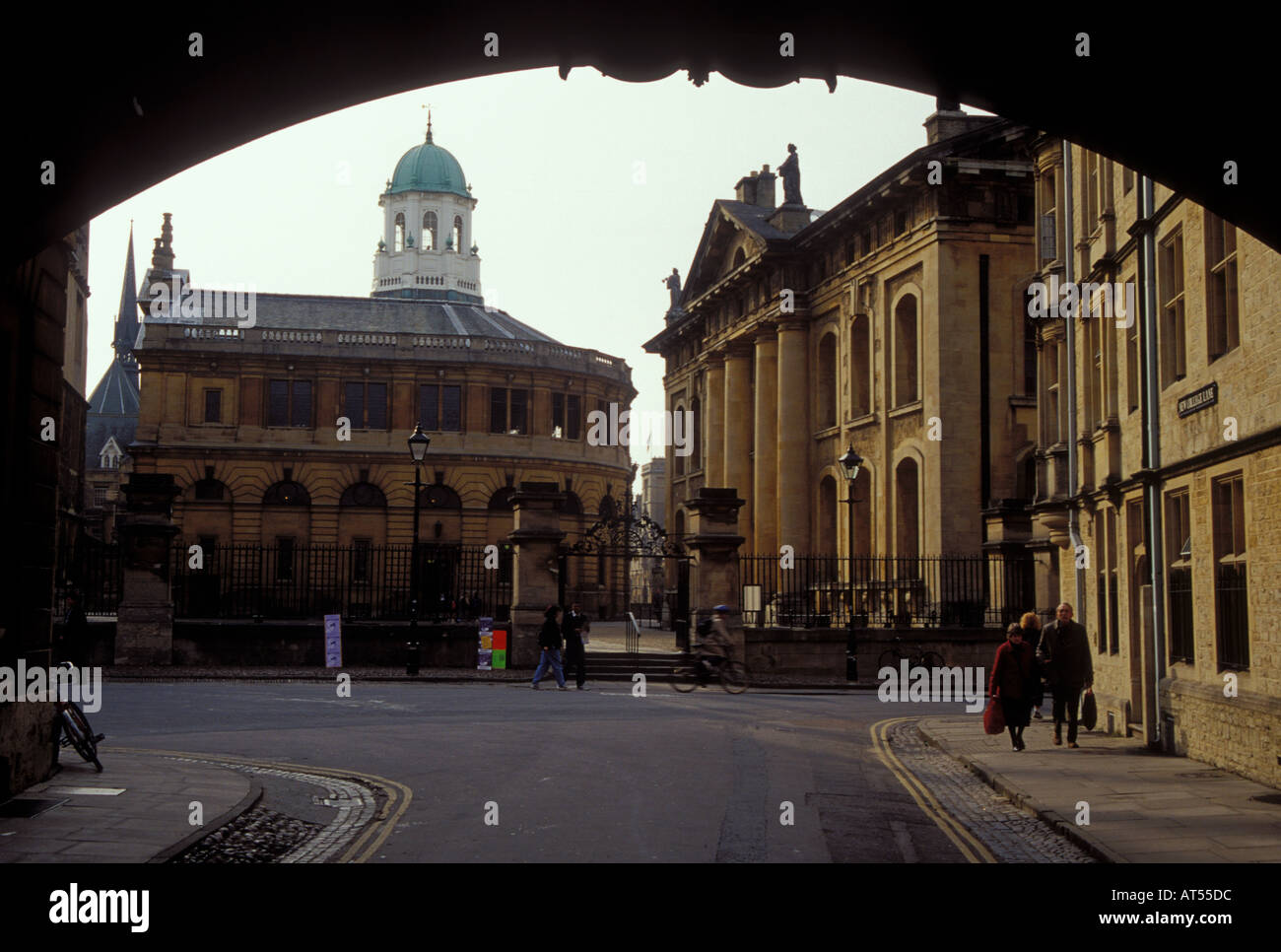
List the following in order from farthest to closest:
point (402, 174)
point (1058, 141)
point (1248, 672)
→ 1. point (402, 174)
2. point (1058, 141)
3. point (1248, 672)

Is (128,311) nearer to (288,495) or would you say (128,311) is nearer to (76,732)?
(288,495)

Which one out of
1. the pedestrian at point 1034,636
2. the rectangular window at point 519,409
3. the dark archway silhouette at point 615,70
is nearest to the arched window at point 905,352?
the pedestrian at point 1034,636

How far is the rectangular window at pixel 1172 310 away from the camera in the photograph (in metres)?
16.4

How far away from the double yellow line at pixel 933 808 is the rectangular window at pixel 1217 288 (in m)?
5.56

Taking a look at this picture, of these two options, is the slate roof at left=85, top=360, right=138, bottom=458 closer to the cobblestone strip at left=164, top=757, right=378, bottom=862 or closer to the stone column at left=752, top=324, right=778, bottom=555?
the stone column at left=752, top=324, right=778, bottom=555

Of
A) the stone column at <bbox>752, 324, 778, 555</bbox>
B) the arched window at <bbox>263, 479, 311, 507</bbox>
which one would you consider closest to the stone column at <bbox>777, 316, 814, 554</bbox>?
the stone column at <bbox>752, 324, 778, 555</bbox>

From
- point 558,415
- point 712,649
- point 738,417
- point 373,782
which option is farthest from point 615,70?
point 558,415

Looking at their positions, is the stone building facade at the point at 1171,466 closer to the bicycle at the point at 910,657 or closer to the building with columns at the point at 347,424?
the bicycle at the point at 910,657

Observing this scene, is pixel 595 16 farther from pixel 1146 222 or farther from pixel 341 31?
pixel 1146 222

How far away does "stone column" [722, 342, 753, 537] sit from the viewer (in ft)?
176

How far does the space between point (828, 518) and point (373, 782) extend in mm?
33402

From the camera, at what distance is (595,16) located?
741 centimetres
